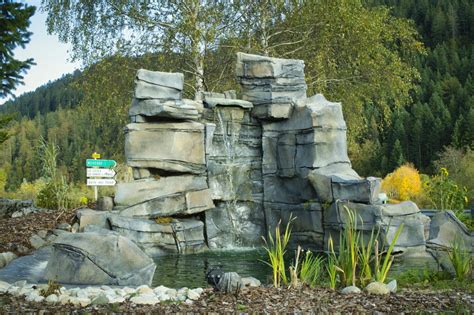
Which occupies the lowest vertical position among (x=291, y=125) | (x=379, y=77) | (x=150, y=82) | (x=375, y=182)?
(x=375, y=182)

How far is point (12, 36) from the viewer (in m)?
7.37

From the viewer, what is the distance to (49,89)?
272 feet

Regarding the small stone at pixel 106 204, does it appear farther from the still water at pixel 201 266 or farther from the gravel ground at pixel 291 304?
the gravel ground at pixel 291 304

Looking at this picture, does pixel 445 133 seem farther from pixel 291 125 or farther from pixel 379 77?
pixel 291 125

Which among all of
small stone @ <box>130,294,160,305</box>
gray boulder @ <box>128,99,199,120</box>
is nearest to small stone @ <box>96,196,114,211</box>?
gray boulder @ <box>128,99,199,120</box>

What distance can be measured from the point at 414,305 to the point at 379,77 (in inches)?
565

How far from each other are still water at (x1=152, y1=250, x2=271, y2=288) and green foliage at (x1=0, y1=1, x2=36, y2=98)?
11.5 ft

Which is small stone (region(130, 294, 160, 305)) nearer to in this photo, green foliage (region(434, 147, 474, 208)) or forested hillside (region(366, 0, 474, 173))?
green foliage (region(434, 147, 474, 208))

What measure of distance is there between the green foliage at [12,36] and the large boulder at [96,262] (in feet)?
9.12

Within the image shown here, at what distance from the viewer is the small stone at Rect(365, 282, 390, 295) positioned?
4.91 m

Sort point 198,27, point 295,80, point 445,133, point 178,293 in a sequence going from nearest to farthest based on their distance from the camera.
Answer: point 178,293, point 295,80, point 198,27, point 445,133

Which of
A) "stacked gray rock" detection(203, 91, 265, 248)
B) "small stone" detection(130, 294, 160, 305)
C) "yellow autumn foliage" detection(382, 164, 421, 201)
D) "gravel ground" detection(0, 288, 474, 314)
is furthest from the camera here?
"yellow autumn foliage" detection(382, 164, 421, 201)

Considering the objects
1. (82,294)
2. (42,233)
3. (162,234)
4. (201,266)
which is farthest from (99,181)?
(82,294)

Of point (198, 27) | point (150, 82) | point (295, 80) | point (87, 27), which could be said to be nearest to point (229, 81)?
point (198, 27)
